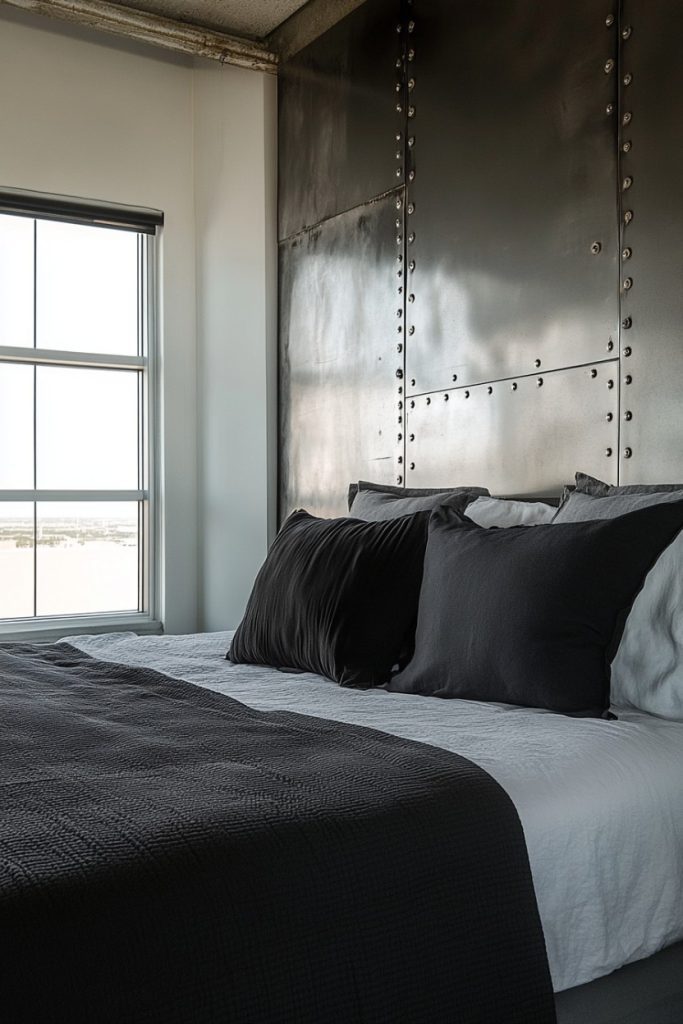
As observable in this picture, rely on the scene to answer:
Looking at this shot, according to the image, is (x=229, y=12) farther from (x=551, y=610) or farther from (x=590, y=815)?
(x=590, y=815)

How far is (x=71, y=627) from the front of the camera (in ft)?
14.9

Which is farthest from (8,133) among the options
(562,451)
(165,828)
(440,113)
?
(165,828)

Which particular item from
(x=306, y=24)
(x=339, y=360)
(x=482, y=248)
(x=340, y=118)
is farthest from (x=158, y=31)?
(x=482, y=248)

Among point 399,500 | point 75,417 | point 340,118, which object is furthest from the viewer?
point 75,417

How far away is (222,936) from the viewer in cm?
109

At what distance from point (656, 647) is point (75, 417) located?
344cm

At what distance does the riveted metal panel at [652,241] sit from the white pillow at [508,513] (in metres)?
0.30

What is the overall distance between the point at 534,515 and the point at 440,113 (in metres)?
1.62

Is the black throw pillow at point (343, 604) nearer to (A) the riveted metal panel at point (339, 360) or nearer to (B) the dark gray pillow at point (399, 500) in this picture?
(B) the dark gray pillow at point (399, 500)

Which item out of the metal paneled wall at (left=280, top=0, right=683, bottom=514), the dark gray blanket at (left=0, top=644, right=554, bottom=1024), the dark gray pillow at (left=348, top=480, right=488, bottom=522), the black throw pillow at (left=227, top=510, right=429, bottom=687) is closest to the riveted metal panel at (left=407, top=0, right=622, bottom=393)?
the metal paneled wall at (left=280, top=0, right=683, bottom=514)

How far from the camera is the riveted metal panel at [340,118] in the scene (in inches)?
142

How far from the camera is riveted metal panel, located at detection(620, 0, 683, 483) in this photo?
95.9 inches

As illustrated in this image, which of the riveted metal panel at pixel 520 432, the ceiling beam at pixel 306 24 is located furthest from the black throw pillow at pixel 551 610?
the ceiling beam at pixel 306 24

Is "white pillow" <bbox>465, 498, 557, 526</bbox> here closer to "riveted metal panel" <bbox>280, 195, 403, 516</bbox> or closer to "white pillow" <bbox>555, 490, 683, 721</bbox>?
"white pillow" <bbox>555, 490, 683, 721</bbox>
